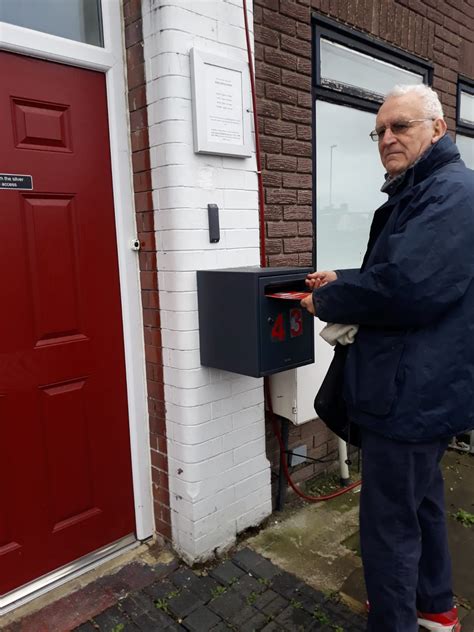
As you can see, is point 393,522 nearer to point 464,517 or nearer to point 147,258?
point 464,517

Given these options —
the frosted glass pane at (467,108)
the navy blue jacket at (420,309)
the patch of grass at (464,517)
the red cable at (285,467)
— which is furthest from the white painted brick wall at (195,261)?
the frosted glass pane at (467,108)

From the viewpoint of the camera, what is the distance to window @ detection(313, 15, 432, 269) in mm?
3270

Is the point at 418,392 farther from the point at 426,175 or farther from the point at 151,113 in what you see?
the point at 151,113

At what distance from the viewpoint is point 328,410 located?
2.14 m

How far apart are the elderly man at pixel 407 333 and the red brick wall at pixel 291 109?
0.98 metres

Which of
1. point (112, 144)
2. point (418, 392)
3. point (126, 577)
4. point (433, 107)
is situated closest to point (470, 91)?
point (433, 107)

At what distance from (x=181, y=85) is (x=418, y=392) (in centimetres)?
167

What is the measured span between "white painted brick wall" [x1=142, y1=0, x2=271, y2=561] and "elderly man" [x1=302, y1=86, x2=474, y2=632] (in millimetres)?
716

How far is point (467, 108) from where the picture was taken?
4762 mm

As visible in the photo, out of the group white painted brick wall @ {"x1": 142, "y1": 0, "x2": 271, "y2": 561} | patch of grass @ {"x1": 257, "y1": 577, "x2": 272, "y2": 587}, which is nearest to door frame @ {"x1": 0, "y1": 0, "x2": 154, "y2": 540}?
white painted brick wall @ {"x1": 142, "y1": 0, "x2": 271, "y2": 561}

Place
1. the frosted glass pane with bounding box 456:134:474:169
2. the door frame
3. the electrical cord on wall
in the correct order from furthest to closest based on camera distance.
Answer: the frosted glass pane with bounding box 456:134:474:169 < the electrical cord on wall < the door frame

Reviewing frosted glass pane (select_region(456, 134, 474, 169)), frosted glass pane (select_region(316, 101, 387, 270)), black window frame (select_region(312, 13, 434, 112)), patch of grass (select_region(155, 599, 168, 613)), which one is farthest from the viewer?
frosted glass pane (select_region(456, 134, 474, 169))

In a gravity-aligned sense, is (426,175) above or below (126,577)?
above

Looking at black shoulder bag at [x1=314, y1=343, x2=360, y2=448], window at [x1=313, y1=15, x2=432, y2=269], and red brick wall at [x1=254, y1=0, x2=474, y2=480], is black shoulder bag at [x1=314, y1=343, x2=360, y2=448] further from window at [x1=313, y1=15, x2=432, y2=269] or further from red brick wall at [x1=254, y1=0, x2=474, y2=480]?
window at [x1=313, y1=15, x2=432, y2=269]
